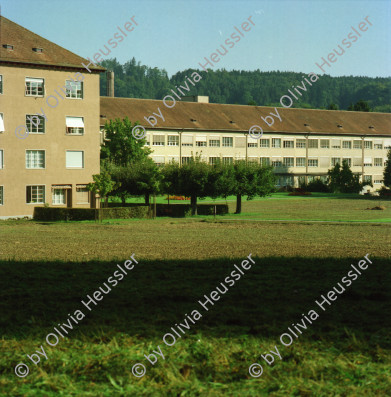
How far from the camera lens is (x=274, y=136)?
10094cm

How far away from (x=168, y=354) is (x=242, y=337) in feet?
2.82

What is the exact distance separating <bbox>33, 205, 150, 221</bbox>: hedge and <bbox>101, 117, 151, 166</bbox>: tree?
82.7 ft

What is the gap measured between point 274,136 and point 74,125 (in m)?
52.5

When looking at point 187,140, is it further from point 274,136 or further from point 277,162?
point 277,162

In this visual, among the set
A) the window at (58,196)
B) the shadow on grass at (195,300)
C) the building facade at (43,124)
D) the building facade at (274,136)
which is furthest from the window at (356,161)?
the shadow on grass at (195,300)

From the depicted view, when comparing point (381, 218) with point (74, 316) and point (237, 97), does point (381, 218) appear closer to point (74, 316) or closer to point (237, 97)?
A: point (74, 316)

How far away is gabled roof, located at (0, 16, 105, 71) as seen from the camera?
50250mm

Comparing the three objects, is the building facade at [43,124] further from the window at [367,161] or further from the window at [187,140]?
the window at [367,161]

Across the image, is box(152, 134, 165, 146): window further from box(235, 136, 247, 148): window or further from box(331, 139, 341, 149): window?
box(331, 139, 341, 149): window

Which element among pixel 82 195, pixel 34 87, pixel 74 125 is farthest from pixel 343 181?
pixel 34 87

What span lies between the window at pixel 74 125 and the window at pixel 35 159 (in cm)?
305

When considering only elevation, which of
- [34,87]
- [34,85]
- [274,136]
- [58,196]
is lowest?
[58,196]

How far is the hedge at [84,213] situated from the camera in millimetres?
44625

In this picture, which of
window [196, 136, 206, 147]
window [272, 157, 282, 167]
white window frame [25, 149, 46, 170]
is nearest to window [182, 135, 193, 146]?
window [196, 136, 206, 147]
